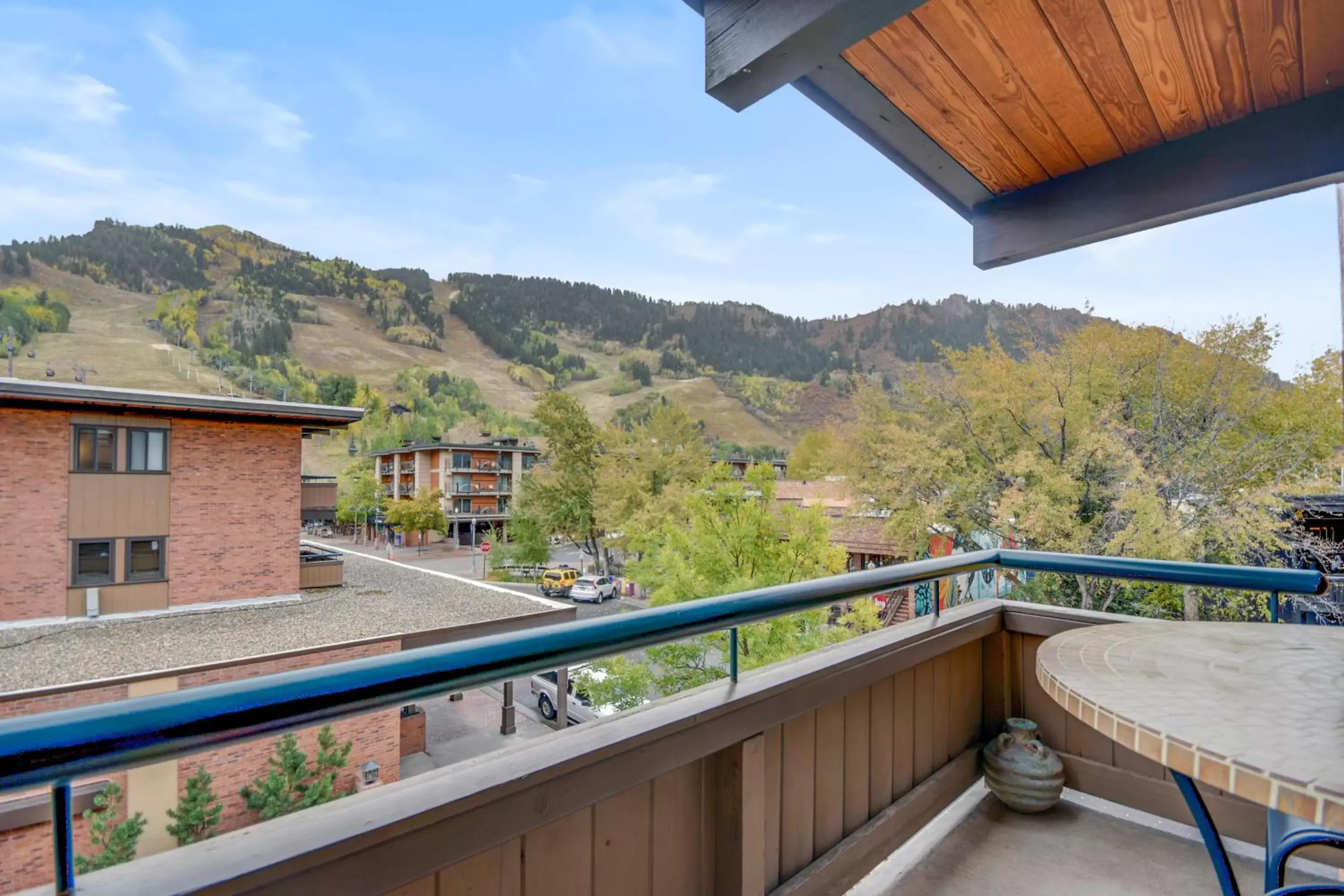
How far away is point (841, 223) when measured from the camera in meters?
31.5

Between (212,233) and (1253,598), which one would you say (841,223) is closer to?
(1253,598)

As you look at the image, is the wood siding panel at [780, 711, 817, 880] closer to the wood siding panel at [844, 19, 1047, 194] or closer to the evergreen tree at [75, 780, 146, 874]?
the evergreen tree at [75, 780, 146, 874]

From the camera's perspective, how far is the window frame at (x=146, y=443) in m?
7.78

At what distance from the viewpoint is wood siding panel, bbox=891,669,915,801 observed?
1.45 meters

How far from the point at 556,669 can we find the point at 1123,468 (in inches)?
380

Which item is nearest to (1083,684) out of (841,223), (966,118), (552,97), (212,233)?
(966,118)

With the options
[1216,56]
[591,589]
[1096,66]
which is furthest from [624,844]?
[591,589]

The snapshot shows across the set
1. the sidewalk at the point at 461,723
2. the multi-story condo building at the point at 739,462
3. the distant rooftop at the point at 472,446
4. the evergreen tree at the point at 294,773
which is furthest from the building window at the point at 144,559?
the distant rooftop at the point at 472,446

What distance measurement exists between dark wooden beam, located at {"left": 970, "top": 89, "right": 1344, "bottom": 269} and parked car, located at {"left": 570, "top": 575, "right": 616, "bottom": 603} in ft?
51.6

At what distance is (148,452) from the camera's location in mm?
7980

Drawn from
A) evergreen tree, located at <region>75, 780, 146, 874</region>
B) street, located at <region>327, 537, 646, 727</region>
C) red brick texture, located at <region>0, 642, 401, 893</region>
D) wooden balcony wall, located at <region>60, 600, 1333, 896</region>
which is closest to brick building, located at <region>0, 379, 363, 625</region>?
red brick texture, located at <region>0, 642, 401, 893</region>

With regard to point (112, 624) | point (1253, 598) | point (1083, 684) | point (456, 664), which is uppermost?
point (456, 664)

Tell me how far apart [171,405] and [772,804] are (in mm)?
9161

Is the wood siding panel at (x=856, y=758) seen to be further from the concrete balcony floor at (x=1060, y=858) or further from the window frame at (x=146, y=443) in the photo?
the window frame at (x=146, y=443)
